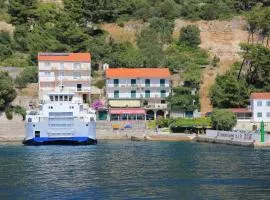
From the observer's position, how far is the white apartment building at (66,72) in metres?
103

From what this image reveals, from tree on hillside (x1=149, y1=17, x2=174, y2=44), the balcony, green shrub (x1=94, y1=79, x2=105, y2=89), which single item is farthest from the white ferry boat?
tree on hillside (x1=149, y1=17, x2=174, y2=44)

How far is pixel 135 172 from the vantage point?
56.7 metres

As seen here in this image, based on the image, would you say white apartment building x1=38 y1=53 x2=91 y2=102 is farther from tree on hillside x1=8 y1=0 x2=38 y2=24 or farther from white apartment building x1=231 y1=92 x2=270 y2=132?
white apartment building x1=231 y1=92 x2=270 y2=132

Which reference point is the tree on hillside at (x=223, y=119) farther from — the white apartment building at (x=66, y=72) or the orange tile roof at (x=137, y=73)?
the white apartment building at (x=66, y=72)

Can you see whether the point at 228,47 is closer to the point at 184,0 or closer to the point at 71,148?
the point at 184,0

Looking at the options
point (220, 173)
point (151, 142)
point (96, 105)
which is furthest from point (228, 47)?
point (220, 173)

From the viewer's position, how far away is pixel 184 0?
412 feet

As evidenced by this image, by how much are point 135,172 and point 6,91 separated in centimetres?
4252

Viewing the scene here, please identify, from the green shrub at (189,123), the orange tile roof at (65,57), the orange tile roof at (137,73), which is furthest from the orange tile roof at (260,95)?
the orange tile roof at (65,57)

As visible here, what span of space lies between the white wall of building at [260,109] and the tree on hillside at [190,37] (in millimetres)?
22539

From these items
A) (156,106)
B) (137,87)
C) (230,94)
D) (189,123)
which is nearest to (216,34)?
(137,87)

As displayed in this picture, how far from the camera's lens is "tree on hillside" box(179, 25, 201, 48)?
11488cm

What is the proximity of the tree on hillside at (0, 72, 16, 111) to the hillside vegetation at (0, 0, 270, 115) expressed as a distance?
406 inches

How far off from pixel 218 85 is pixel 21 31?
1208 inches
